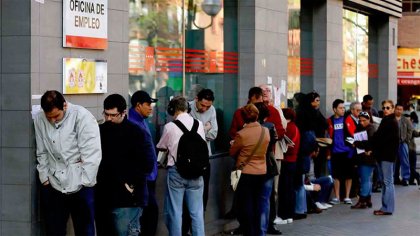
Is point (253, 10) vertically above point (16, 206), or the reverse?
point (253, 10)

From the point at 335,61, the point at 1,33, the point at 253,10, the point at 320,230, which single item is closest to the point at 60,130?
the point at 1,33

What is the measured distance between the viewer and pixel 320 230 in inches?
497

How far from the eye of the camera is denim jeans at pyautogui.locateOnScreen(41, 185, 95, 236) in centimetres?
834

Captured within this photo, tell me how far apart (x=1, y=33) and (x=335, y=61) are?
11.1 metres

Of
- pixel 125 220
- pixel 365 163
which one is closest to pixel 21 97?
pixel 125 220

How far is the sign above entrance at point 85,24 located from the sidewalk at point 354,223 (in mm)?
3683

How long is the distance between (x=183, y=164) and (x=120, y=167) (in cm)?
137

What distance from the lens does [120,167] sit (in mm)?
8500

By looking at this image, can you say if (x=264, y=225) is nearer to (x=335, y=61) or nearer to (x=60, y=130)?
(x=60, y=130)

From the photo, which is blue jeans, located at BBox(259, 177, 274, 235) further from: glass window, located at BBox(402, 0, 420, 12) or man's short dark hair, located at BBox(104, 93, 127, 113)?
glass window, located at BBox(402, 0, 420, 12)

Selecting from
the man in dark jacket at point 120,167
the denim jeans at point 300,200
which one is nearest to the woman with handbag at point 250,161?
the man in dark jacket at point 120,167

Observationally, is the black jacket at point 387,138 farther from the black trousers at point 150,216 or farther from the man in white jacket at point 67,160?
the man in white jacket at point 67,160

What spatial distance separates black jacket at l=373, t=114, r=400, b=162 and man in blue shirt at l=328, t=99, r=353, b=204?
142cm

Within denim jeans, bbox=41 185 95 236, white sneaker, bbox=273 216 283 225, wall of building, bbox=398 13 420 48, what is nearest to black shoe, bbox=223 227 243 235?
white sneaker, bbox=273 216 283 225
